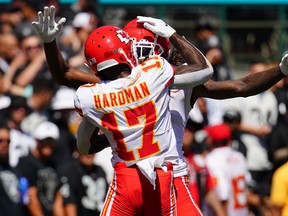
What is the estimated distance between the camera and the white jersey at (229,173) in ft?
34.9

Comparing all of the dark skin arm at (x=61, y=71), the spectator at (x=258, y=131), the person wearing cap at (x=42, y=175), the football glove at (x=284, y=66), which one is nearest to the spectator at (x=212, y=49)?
the spectator at (x=258, y=131)

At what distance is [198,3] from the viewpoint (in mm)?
13812

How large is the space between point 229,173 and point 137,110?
4.70m

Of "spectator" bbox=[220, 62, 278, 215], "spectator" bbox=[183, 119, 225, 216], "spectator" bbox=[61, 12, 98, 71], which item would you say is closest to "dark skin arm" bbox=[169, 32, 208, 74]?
"spectator" bbox=[183, 119, 225, 216]

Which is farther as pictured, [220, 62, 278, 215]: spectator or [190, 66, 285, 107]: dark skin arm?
[220, 62, 278, 215]: spectator

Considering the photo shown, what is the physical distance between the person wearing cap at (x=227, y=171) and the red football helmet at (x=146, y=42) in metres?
4.30

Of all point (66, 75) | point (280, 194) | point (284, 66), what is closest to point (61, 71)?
point (66, 75)

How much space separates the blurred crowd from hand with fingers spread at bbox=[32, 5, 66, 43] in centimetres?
341

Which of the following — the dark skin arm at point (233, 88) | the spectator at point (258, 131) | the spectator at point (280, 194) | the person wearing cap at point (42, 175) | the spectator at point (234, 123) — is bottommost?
the spectator at point (258, 131)

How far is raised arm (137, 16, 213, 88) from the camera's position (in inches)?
243

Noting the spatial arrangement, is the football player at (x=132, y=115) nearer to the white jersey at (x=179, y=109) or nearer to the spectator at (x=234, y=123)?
the white jersey at (x=179, y=109)

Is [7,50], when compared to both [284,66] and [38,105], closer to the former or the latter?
[38,105]

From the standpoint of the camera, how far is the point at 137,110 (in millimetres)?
6098

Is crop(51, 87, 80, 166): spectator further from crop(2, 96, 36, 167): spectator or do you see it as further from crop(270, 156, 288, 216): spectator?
crop(270, 156, 288, 216): spectator
